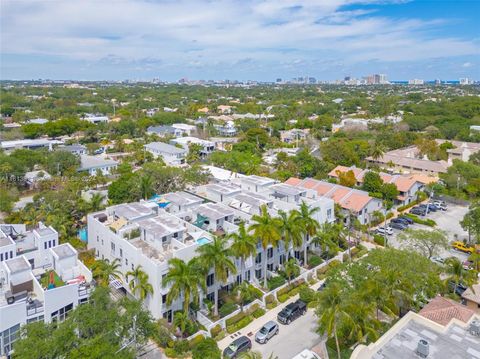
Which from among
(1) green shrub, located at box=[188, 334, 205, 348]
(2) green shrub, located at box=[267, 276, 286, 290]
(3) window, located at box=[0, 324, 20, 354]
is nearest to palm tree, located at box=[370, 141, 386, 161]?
(2) green shrub, located at box=[267, 276, 286, 290]

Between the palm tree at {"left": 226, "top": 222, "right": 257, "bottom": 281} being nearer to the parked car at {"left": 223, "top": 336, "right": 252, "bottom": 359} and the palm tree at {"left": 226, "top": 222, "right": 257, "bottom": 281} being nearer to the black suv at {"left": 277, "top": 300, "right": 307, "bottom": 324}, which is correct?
the black suv at {"left": 277, "top": 300, "right": 307, "bottom": 324}

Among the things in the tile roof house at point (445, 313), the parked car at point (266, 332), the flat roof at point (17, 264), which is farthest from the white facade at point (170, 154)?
the tile roof house at point (445, 313)

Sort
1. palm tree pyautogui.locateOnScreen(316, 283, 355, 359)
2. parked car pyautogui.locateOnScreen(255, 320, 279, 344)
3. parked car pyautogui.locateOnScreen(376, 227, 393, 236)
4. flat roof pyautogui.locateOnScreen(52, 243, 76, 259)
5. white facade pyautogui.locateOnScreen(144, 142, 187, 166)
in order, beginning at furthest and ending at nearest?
white facade pyautogui.locateOnScreen(144, 142, 187, 166), parked car pyautogui.locateOnScreen(376, 227, 393, 236), flat roof pyautogui.locateOnScreen(52, 243, 76, 259), parked car pyautogui.locateOnScreen(255, 320, 279, 344), palm tree pyautogui.locateOnScreen(316, 283, 355, 359)

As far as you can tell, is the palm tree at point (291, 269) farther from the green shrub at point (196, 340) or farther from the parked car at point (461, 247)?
the parked car at point (461, 247)

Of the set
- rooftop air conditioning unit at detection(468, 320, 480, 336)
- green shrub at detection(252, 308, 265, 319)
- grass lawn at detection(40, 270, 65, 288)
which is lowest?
green shrub at detection(252, 308, 265, 319)

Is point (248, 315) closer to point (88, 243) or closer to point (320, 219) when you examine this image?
point (320, 219)

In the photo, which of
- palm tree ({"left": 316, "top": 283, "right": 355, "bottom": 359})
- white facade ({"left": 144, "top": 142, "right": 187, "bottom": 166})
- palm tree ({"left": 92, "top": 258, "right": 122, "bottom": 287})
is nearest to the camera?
palm tree ({"left": 316, "top": 283, "right": 355, "bottom": 359})

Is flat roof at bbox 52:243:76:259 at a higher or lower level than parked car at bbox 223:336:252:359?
higher

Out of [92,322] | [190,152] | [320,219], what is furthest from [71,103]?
[92,322]
